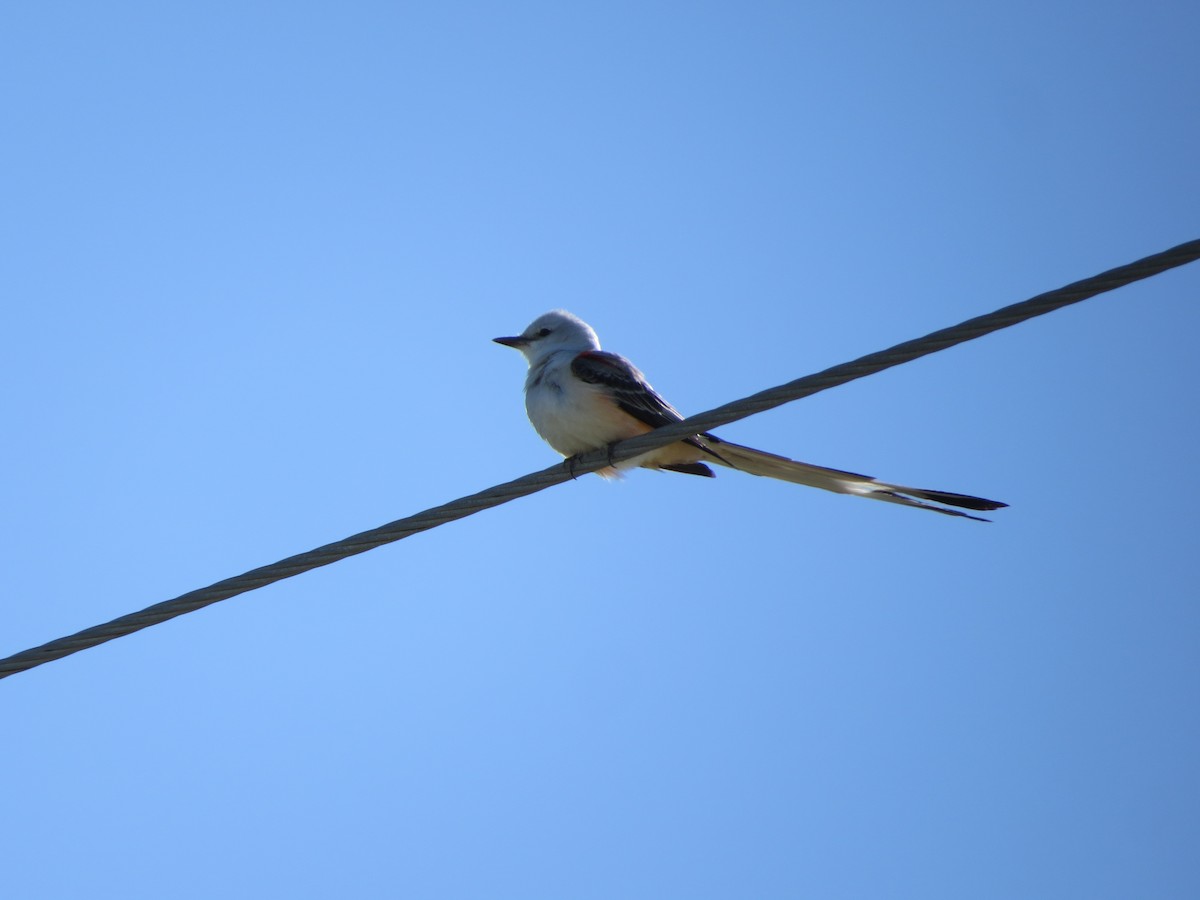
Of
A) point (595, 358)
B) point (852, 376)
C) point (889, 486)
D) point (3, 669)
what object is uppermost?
point (595, 358)

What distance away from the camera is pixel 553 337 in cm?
657

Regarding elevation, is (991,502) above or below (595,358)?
below

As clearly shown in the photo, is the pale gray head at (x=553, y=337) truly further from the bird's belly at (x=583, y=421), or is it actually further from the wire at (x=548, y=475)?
the wire at (x=548, y=475)

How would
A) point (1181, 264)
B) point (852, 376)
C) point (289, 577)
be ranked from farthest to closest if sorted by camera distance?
point (289, 577)
point (852, 376)
point (1181, 264)

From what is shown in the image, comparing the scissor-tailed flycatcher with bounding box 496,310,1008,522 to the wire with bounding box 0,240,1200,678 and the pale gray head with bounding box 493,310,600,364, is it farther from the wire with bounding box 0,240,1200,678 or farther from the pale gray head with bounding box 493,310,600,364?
the wire with bounding box 0,240,1200,678

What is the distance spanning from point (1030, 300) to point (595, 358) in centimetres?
283

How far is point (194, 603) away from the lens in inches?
148

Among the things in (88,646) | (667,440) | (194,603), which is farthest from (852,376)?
(88,646)

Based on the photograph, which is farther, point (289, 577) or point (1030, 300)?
point (289, 577)

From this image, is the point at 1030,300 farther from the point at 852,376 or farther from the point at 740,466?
the point at 740,466

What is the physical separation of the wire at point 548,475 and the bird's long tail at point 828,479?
28.0 inches

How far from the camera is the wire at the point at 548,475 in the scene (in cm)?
323

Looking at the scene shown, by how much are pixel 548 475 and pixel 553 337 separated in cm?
230

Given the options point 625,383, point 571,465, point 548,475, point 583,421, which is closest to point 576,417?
point 583,421
